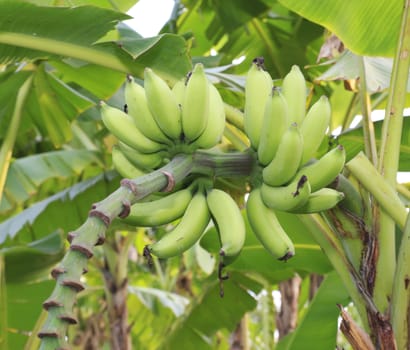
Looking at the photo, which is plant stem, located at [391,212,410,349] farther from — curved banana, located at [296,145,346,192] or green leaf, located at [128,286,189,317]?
green leaf, located at [128,286,189,317]

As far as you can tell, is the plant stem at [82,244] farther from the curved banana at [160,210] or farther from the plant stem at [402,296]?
the plant stem at [402,296]

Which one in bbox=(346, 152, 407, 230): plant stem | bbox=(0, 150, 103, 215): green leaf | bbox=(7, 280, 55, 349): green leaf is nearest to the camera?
bbox=(346, 152, 407, 230): plant stem

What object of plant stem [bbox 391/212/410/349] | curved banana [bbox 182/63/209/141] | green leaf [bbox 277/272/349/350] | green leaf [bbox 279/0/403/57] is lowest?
green leaf [bbox 277/272/349/350]

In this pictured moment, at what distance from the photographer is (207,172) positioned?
71 cm

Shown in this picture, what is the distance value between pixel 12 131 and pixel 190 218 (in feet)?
2.71

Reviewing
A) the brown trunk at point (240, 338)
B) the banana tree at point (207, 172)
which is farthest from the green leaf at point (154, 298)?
the brown trunk at point (240, 338)

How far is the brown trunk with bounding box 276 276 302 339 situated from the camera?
2047 mm

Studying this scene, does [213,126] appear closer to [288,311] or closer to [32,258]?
[32,258]

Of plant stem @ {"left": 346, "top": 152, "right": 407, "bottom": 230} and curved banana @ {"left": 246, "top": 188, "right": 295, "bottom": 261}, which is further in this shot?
plant stem @ {"left": 346, "top": 152, "right": 407, "bottom": 230}

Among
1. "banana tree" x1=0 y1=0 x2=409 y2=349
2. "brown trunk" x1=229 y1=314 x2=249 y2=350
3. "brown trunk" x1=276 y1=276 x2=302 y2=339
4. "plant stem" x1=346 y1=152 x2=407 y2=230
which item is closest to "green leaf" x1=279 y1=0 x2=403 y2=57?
"banana tree" x1=0 y1=0 x2=409 y2=349

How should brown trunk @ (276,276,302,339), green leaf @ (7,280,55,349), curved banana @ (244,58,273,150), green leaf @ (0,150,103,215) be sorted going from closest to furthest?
curved banana @ (244,58,273,150), green leaf @ (7,280,55,349), green leaf @ (0,150,103,215), brown trunk @ (276,276,302,339)

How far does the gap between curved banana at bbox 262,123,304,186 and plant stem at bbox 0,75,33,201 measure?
80cm

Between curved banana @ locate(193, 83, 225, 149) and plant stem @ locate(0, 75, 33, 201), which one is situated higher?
curved banana @ locate(193, 83, 225, 149)

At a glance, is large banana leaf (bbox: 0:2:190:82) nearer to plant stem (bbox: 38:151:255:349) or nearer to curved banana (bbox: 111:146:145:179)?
curved banana (bbox: 111:146:145:179)
